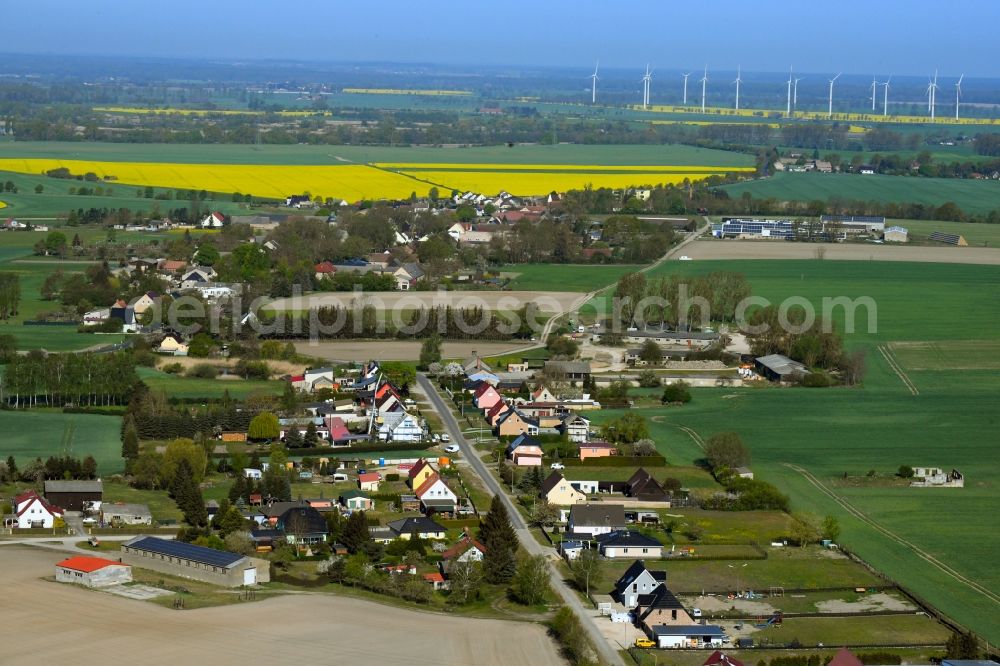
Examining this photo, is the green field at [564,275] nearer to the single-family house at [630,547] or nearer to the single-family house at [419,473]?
the single-family house at [419,473]

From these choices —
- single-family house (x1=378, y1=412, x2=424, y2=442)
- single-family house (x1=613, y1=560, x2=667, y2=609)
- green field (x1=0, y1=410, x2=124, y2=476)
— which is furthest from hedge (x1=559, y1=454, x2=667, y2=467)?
green field (x1=0, y1=410, x2=124, y2=476)

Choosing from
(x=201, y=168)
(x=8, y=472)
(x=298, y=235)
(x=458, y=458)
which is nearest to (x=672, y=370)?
(x=458, y=458)

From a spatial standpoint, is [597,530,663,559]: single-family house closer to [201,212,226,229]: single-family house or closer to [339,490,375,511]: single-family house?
[339,490,375,511]: single-family house

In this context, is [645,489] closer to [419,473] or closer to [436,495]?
[436,495]

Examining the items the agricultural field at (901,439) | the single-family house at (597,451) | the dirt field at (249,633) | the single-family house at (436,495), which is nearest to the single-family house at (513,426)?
the single-family house at (597,451)

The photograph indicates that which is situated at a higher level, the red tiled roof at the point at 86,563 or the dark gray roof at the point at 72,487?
the red tiled roof at the point at 86,563
